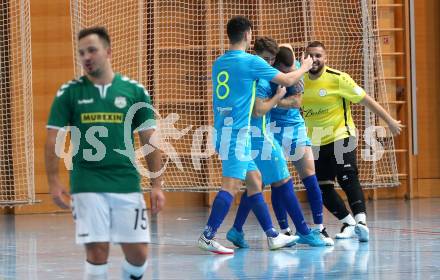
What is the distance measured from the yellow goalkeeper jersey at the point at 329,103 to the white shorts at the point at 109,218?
14.0ft

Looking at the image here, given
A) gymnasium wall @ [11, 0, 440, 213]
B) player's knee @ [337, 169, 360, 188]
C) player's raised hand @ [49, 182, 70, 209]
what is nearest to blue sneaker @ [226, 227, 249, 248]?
player's knee @ [337, 169, 360, 188]

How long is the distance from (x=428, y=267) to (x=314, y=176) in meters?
2.00

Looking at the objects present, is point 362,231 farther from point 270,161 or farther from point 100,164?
point 100,164

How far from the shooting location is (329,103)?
9.43 meters

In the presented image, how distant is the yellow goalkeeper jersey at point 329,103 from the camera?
30.8 ft

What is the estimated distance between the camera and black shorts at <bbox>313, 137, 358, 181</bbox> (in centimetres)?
940

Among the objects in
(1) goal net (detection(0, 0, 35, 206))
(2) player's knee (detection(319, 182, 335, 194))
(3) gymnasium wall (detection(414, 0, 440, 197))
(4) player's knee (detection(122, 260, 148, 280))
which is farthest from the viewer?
(3) gymnasium wall (detection(414, 0, 440, 197))

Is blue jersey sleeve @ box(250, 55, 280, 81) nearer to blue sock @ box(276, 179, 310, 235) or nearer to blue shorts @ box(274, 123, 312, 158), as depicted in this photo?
blue shorts @ box(274, 123, 312, 158)

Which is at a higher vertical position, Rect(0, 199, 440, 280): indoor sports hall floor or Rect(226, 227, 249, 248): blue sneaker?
Rect(226, 227, 249, 248): blue sneaker

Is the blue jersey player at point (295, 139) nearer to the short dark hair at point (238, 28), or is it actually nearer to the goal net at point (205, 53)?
the short dark hair at point (238, 28)

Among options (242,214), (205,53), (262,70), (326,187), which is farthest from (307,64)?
(205,53)

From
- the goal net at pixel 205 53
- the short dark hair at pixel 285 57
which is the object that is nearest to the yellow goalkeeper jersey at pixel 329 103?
the short dark hair at pixel 285 57

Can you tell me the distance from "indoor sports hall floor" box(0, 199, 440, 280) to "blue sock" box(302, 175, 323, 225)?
1.13 feet

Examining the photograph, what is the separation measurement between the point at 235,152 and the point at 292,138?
3.09 ft
